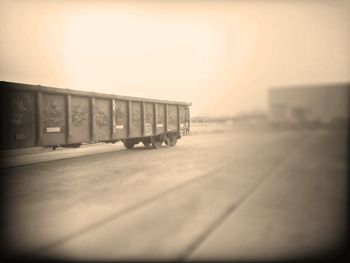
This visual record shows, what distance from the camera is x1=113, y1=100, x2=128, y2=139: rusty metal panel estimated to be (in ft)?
42.9

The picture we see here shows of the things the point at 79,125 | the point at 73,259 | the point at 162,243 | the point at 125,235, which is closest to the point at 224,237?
the point at 162,243

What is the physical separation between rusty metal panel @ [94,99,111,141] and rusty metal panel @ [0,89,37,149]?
2.87 m

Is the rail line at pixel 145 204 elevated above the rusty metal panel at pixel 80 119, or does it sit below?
below

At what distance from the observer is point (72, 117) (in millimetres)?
10656

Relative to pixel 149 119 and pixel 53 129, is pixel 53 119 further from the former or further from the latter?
pixel 149 119

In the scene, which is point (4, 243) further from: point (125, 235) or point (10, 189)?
point (10, 189)

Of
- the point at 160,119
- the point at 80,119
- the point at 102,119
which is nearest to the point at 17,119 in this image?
the point at 80,119

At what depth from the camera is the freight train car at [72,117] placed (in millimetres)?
8648

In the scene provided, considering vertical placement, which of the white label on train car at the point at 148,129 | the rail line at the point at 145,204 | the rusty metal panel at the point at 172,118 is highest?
the rusty metal panel at the point at 172,118

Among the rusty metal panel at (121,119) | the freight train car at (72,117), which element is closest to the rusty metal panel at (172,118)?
the freight train car at (72,117)

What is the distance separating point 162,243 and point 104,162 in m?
7.40

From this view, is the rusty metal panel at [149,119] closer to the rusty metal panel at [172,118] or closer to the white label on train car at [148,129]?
the white label on train car at [148,129]

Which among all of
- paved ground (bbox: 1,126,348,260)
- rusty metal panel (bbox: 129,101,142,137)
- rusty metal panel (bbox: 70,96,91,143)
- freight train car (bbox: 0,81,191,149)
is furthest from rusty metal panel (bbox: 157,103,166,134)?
paved ground (bbox: 1,126,348,260)

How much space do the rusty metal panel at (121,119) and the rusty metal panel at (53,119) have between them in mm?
2940
